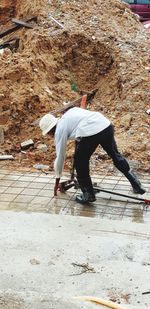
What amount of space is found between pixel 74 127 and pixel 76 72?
4.15 metres

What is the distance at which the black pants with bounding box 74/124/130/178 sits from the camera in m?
7.06

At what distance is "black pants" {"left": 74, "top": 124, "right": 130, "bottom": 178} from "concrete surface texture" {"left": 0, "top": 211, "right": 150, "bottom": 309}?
0.74m

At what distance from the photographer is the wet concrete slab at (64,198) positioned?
282 inches

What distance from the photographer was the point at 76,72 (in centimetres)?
1100

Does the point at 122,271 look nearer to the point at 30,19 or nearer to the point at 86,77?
the point at 86,77

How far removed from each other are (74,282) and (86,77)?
6.28m

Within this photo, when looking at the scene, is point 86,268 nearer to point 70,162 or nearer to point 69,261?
point 69,261

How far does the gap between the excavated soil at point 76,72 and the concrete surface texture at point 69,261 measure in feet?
7.34

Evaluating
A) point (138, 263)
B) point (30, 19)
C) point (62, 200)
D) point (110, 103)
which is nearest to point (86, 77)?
point (110, 103)

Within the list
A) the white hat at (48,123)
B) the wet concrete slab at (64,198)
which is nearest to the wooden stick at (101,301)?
the wet concrete slab at (64,198)

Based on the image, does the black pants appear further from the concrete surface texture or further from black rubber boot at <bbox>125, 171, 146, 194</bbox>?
the concrete surface texture

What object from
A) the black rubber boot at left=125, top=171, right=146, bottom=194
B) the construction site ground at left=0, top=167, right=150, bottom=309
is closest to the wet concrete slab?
the construction site ground at left=0, top=167, right=150, bottom=309

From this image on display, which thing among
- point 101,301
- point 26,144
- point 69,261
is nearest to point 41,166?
point 26,144

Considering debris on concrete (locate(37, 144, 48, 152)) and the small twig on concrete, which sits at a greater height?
the small twig on concrete
